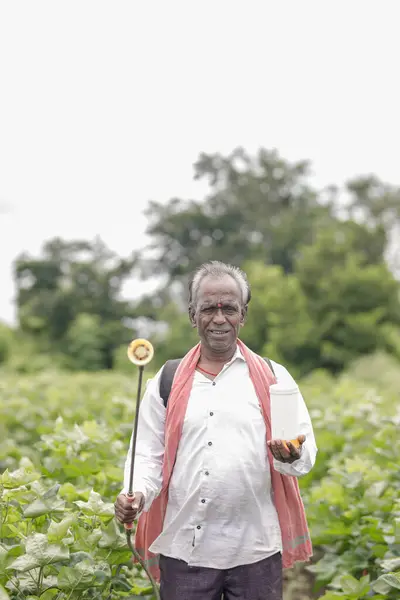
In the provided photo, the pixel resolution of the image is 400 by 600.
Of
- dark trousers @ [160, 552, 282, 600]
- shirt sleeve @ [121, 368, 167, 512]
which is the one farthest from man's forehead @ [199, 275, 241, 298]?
dark trousers @ [160, 552, 282, 600]

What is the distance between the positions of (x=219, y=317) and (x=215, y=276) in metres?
0.15

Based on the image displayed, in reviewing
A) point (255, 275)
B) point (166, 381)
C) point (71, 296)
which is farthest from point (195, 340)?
point (166, 381)

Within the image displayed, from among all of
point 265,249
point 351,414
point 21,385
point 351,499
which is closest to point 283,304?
point 265,249

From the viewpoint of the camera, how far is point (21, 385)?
7266 mm

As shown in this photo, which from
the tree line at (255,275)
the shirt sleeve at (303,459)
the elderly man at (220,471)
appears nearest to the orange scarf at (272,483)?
the elderly man at (220,471)

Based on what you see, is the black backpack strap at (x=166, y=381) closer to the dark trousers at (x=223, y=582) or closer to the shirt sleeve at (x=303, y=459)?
the shirt sleeve at (x=303, y=459)

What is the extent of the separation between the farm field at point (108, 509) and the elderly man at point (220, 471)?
8.7 inches

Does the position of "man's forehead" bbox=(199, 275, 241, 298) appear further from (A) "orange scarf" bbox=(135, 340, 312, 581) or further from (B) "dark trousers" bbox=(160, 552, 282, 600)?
(B) "dark trousers" bbox=(160, 552, 282, 600)

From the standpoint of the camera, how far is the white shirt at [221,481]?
2330 millimetres

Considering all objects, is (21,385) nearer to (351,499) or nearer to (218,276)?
(351,499)

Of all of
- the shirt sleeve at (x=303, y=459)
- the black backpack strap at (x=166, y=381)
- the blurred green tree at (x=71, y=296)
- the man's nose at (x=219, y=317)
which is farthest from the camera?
the blurred green tree at (x=71, y=296)

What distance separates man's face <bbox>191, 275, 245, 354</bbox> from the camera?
7.80 feet

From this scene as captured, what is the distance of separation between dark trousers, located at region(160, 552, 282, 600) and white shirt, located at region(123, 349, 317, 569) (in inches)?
1.2

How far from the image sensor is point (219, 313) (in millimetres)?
2373
